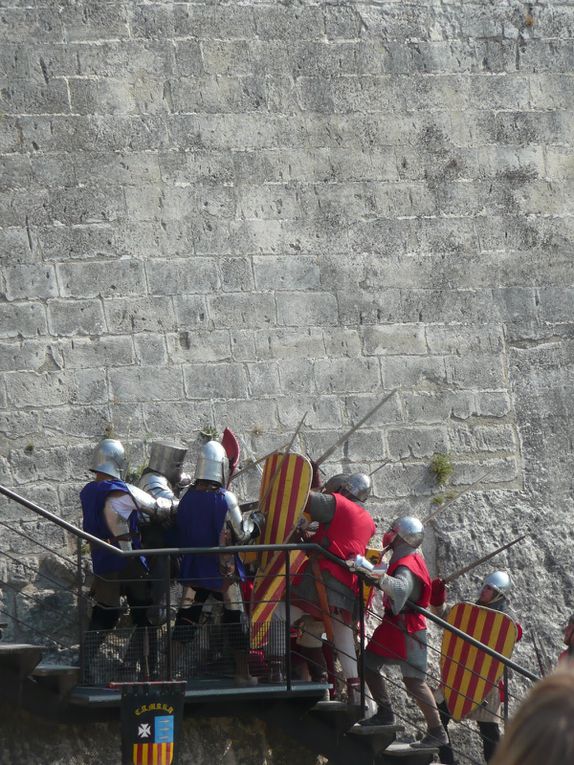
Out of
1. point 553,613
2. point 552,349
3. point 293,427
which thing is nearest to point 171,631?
point 293,427

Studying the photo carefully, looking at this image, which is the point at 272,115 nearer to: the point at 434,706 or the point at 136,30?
the point at 136,30

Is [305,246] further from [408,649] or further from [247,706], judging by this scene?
[247,706]

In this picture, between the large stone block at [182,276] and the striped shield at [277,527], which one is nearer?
the striped shield at [277,527]

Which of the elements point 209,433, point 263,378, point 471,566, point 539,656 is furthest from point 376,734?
point 263,378

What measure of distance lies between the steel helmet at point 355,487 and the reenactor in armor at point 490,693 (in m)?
0.75

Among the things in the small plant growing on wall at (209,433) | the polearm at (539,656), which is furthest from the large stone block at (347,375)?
the polearm at (539,656)

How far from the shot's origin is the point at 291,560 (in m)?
6.28

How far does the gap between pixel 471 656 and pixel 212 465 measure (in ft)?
5.55

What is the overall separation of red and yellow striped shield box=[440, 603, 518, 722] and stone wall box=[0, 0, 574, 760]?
2.86 ft

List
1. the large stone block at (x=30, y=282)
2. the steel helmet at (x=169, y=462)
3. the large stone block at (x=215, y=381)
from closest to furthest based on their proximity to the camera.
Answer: the steel helmet at (x=169, y=462)
the large stone block at (x=30, y=282)
the large stone block at (x=215, y=381)

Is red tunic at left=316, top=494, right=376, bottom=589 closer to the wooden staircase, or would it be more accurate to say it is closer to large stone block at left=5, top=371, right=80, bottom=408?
the wooden staircase

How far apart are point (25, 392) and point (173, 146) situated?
1684 millimetres

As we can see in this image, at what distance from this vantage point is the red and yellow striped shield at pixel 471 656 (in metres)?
6.51

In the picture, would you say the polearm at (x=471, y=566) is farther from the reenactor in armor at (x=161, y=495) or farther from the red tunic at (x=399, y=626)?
the reenactor in armor at (x=161, y=495)
